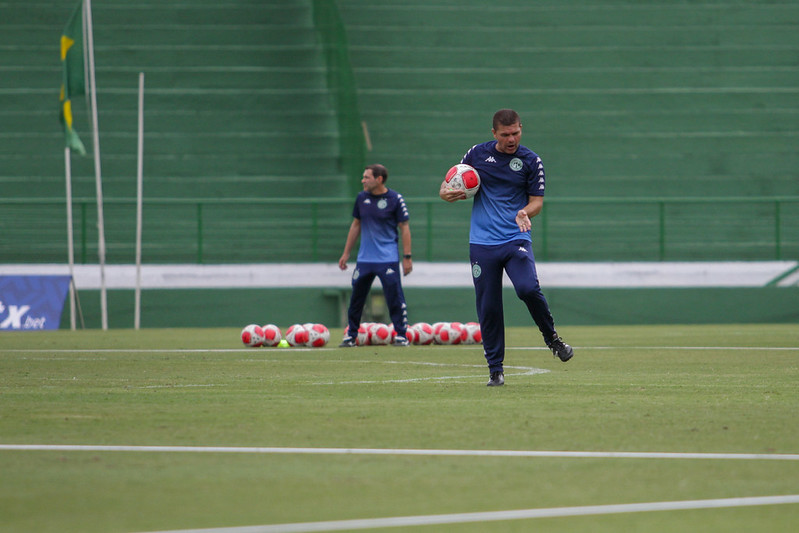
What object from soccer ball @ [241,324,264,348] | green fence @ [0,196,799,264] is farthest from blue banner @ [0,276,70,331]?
soccer ball @ [241,324,264,348]

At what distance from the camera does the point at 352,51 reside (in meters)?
29.3

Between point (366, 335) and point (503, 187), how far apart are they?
7.21m

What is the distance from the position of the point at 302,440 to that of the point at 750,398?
141 inches

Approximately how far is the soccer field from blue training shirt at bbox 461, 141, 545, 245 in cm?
115

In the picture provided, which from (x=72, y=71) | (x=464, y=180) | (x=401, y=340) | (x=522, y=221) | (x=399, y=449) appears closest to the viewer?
(x=399, y=449)

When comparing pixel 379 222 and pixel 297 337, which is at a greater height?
pixel 379 222

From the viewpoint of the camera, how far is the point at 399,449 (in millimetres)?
5977

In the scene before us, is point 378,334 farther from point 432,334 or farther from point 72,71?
point 72,71

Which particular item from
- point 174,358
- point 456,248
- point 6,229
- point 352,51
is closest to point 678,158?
point 456,248

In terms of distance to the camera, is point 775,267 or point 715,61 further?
point 715,61

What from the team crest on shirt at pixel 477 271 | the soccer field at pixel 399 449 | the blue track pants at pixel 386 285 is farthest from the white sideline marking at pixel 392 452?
the blue track pants at pixel 386 285

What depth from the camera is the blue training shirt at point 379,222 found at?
1653cm

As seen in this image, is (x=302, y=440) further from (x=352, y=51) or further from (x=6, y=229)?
(x=352, y=51)

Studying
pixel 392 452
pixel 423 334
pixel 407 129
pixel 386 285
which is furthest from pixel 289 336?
pixel 407 129
